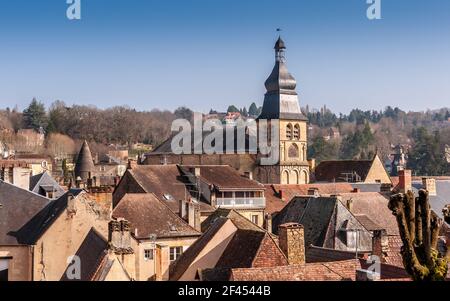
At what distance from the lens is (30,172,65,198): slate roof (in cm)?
3174

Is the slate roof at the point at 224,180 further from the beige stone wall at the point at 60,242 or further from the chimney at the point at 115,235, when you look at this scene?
the chimney at the point at 115,235

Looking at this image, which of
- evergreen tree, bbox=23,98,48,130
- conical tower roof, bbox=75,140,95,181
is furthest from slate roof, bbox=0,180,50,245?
evergreen tree, bbox=23,98,48,130

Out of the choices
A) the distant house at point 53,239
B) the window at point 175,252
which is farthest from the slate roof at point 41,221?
the window at point 175,252

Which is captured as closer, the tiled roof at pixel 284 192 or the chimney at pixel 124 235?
the chimney at pixel 124 235

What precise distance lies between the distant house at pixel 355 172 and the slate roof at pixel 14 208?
4596 centimetres

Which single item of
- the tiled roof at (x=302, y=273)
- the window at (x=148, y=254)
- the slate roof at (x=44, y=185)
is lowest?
the window at (x=148, y=254)

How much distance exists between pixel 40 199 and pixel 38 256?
3285 millimetres

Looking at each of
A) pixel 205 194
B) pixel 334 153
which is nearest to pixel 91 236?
pixel 205 194

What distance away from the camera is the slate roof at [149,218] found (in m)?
24.5

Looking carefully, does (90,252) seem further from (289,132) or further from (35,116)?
(35,116)

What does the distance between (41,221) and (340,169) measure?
49.9 metres

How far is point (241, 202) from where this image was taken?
1560 inches

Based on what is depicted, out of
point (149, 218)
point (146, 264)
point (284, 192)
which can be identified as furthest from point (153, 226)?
point (284, 192)
